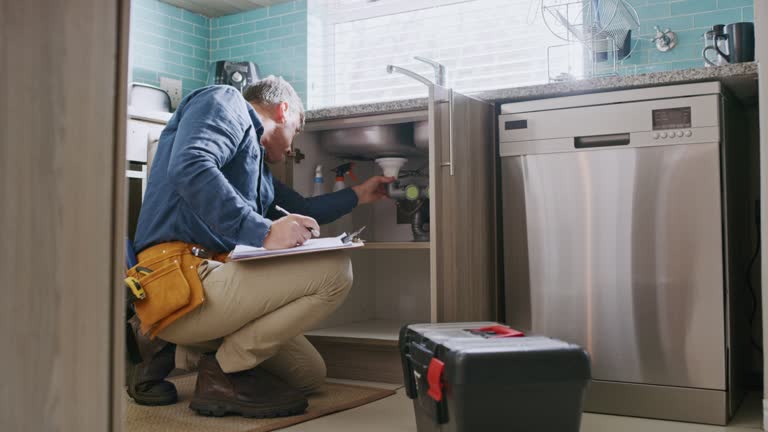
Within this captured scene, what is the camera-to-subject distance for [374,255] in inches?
125

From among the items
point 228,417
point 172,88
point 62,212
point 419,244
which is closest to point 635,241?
point 419,244

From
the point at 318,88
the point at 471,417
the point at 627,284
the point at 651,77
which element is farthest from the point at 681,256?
the point at 318,88

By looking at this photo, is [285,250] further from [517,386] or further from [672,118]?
[672,118]

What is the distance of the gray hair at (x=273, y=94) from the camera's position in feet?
7.70

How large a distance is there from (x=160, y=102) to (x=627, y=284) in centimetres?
259

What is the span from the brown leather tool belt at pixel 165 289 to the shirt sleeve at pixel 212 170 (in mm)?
142

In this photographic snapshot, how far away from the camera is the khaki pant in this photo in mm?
1956

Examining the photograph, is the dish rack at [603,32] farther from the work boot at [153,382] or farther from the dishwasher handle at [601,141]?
the work boot at [153,382]

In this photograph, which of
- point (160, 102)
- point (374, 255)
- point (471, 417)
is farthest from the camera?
point (160, 102)

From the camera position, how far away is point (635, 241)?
6.59 ft

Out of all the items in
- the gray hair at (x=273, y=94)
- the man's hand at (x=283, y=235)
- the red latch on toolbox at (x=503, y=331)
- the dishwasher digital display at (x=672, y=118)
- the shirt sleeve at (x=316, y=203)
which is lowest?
the red latch on toolbox at (x=503, y=331)

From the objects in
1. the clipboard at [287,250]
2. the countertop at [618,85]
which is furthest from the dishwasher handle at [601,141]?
the clipboard at [287,250]

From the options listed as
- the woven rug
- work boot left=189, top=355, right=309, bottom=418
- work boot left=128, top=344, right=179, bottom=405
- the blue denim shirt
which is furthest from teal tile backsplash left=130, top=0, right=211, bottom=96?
work boot left=189, top=355, right=309, bottom=418

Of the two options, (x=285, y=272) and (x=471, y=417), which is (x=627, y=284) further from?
(x=285, y=272)
